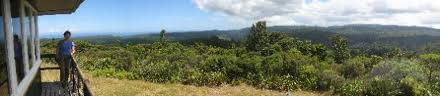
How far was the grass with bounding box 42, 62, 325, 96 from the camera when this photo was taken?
24.1m

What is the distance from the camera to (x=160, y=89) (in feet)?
85.6

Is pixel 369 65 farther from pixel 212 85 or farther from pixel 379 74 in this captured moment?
pixel 212 85

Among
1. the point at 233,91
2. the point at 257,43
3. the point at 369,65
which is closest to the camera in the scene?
the point at 233,91

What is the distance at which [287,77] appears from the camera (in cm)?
2916

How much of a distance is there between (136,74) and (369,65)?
555 inches

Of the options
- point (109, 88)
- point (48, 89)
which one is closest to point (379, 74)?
point (109, 88)

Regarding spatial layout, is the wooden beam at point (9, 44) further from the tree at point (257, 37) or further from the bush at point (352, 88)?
the tree at point (257, 37)

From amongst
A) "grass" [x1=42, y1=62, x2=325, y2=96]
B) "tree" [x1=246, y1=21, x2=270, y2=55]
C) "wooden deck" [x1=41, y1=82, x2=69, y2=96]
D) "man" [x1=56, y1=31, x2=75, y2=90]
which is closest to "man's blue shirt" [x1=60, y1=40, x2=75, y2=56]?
"man" [x1=56, y1=31, x2=75, y2=90]

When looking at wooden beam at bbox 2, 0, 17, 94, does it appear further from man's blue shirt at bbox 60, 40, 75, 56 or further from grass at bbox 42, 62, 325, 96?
grass at bbox 42, 62, 325, 96

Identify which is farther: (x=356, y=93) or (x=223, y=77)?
(x=223, y=77)

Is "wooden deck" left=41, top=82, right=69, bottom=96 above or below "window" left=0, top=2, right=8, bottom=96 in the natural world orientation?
below

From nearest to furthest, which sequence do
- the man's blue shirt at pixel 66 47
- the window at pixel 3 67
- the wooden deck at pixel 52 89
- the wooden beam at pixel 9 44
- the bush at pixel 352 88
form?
the window at pixel 3 67, the wooden beam at pixel 9 44, the wooden deck at pixel 52 89, the man's blue shirt at pixel 66 47, the bush at pixel 352 88

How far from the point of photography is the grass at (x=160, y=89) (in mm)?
24078

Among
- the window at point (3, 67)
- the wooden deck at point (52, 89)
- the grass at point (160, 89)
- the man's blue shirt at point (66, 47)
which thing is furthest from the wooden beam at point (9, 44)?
the grass at point (160, 89)
